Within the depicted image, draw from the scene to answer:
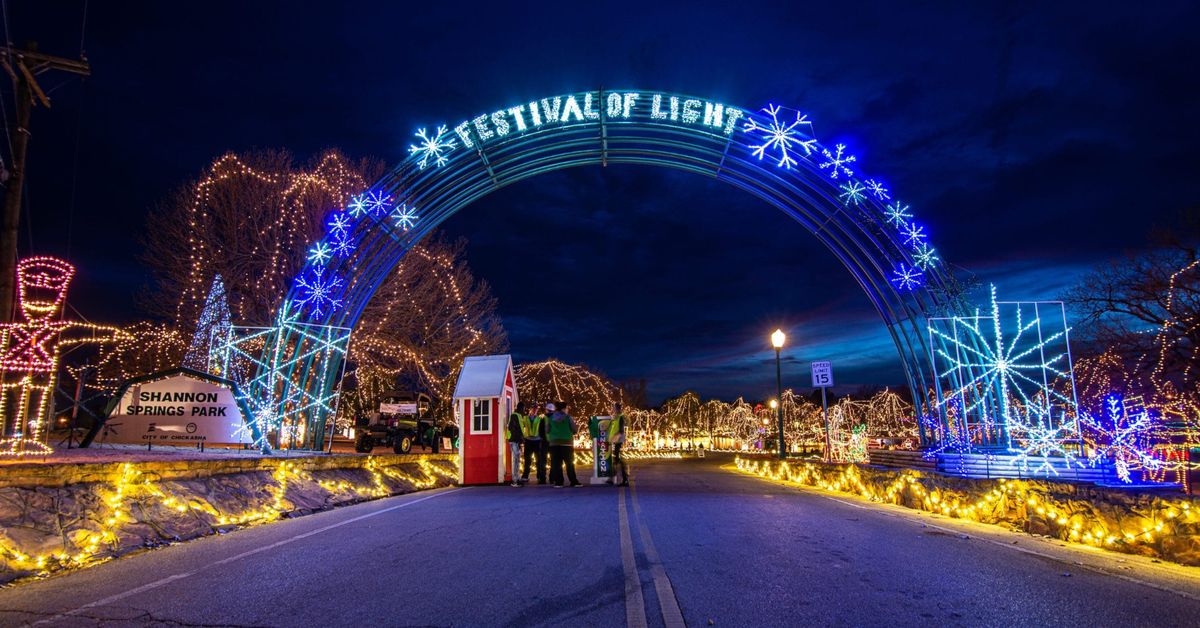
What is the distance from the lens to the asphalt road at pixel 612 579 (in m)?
4.17

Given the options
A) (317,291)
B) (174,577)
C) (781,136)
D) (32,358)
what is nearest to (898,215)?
(781,136)

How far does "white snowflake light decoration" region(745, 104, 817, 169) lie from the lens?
17.0 metres

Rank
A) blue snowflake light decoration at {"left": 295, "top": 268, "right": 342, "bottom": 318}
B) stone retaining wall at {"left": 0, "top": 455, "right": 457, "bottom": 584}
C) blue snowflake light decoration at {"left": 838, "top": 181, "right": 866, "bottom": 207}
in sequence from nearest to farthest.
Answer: stone retaining wall at {"left": 0, "top": 455, "right": 457, "bottom": 584}
blue snowflake light decoration at {"left": 838, "top": 181, "right": 866, "bottom": 207}
blue snowflake light decoration at {"left": 295, "top": 268, "right": 342, "bottom": 318}

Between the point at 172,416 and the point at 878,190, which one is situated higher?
the point at 878,190

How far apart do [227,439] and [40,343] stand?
156 inches

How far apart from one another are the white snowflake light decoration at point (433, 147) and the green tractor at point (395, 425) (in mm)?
10788

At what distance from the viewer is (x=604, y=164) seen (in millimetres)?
19250

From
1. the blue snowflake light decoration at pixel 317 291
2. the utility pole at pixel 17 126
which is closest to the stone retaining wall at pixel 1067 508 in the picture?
the blue snowflake light decoration at pixel 317 291

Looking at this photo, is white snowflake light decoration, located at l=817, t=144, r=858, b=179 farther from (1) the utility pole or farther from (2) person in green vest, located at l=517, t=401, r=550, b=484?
(1) the utility pole

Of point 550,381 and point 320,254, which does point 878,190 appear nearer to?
point 320,254

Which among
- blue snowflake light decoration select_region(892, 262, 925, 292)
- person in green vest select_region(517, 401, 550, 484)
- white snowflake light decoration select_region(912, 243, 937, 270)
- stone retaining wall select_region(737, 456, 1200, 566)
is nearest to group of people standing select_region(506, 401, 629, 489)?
person in green vest select_region(517, 401, 550, 484)

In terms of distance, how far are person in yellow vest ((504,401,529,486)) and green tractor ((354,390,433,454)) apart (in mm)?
9539

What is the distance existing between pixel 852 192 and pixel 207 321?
20.9m

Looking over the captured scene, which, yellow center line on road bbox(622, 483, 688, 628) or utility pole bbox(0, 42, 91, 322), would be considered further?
utility pole bbox(0, 42, 91, 322)
